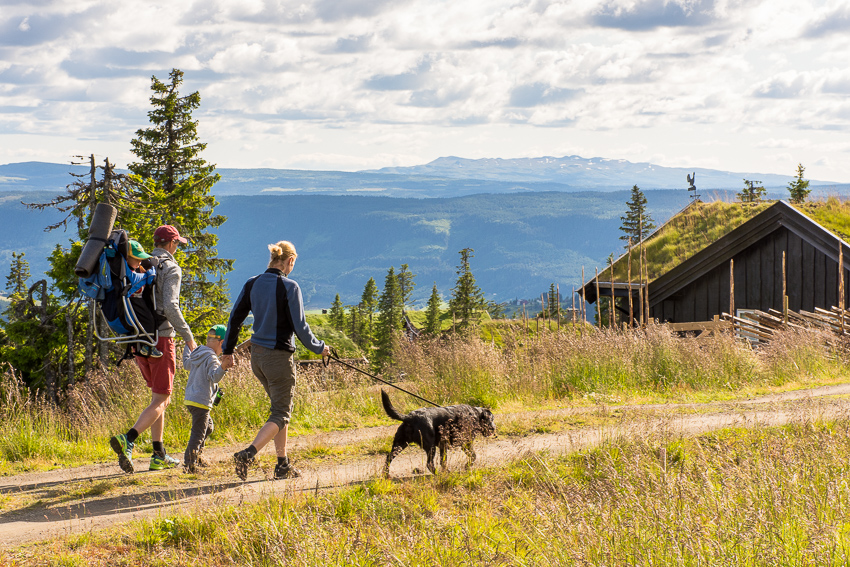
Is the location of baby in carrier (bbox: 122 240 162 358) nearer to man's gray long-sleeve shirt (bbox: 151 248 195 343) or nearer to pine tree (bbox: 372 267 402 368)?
man's gray long-sleeve shirt (bbox: 151 248 195 343)

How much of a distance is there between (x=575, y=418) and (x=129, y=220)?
1228cm

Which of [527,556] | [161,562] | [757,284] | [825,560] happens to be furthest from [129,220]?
[757,284]

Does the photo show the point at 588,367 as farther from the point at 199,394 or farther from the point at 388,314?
the point at 388,314

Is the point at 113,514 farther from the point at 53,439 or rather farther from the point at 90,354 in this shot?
the point at 90,354

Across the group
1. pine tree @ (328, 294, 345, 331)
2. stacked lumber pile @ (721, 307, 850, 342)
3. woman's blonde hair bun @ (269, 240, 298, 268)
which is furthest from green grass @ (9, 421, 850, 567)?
pine tree @ (328, 294, 345, 331)

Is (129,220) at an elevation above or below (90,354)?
above

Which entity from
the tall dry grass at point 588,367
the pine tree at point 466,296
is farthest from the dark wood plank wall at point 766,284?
the pine tree at point 466,296

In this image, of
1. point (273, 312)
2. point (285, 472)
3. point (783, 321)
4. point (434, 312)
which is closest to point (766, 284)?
point (783, 321)

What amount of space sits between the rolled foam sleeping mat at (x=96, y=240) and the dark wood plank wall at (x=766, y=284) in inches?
770

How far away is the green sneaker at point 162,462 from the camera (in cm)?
716

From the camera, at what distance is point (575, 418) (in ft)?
31.6

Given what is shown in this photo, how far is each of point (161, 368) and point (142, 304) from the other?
2.10ft

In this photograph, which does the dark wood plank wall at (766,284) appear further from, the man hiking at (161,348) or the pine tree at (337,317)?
the pine tree at (337,317)

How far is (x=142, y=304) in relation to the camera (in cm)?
693
